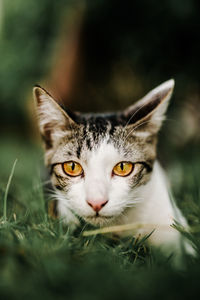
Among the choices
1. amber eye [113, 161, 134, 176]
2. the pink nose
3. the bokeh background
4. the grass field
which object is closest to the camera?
the grass field

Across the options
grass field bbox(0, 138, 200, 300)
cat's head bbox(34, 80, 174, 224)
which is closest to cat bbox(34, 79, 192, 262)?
cat's head bbox(34, 80, 174, 224)

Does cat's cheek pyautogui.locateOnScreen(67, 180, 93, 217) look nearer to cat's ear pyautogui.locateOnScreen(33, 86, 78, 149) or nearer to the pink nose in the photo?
the pink nose

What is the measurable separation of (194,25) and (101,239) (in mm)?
2282

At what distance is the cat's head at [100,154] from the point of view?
4.42 ft

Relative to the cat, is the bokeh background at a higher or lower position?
higher

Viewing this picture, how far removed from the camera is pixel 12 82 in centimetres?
541

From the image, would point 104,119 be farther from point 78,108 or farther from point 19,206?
point 78,108

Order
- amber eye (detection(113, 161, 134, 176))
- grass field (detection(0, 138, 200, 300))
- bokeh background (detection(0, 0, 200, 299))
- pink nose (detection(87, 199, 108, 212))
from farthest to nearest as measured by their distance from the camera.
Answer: bokeh background (detection(0, 0, 200, 299)), amber eye (detection(113, 161, 134, 176)), pink nose (detection(87, 199, 108, 212)), grass field (detection(0, 138, 200, 300))

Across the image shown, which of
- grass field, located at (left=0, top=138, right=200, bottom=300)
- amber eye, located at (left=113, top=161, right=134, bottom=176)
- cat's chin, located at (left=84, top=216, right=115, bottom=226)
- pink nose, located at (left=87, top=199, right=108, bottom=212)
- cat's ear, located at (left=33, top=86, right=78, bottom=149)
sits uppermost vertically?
cat's ear, located at (left=33, top=86, right=78, bottom=149)

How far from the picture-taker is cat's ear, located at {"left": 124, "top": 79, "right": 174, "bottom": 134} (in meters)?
1.54

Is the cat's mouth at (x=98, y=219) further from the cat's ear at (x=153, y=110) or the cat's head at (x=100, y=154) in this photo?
the cat's ear at (x=153, y=110)

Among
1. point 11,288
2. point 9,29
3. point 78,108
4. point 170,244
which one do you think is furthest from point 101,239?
point 9,29

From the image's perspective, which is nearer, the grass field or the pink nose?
the grass field

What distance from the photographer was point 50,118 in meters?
1.62
